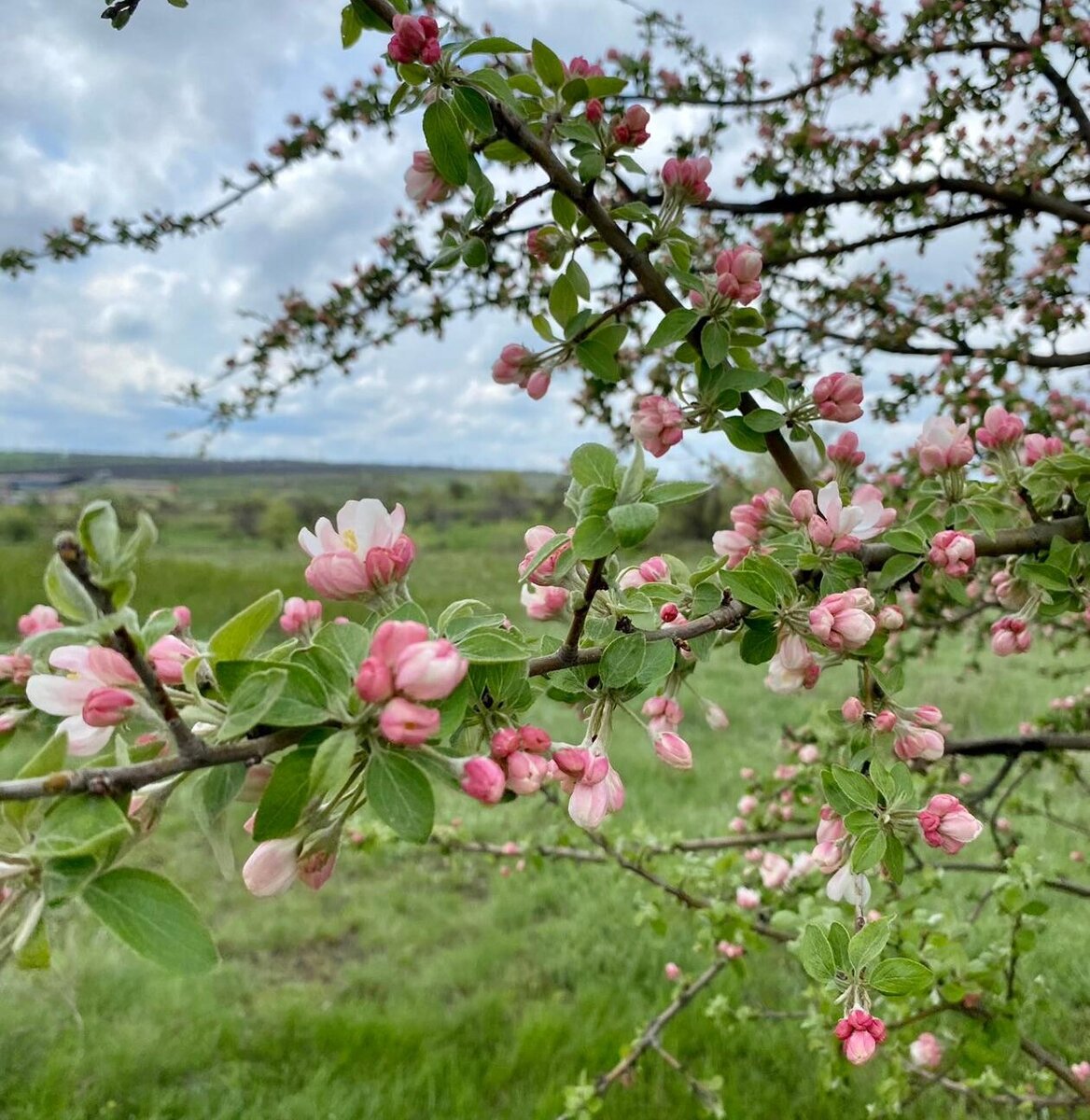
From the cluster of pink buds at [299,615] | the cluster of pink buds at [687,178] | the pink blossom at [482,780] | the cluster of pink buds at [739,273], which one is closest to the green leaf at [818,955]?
the pink blossom at [482,780]

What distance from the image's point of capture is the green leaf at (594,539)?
45cm

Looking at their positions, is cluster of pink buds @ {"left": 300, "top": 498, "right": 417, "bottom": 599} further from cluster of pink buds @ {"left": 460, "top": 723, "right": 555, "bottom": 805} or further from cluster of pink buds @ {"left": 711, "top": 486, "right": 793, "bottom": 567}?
cluster of pink buds @ {"left": 711, "top": 486, "right": 793, "bottom": 567}

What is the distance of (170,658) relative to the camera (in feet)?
1.52

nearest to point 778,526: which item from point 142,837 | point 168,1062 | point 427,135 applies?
point 427,135

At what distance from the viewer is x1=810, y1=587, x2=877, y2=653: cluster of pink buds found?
0.60 meters

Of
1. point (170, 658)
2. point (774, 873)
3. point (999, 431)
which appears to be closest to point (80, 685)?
point (170, 658)

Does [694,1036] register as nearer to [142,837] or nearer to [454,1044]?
[454,1044]

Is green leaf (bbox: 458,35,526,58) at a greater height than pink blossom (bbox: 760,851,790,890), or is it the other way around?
green leaf (bbox: 458,35,526,58)

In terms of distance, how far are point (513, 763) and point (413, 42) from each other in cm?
53

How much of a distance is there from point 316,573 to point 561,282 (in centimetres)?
39

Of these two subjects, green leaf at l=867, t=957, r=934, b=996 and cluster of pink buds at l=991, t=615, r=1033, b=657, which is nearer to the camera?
green leaf at l=867, t=957, r=934, b=996

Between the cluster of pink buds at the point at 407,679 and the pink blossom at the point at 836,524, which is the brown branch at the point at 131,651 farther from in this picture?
the pink blossom at the point at 836,524

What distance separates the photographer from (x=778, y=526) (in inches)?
30.3

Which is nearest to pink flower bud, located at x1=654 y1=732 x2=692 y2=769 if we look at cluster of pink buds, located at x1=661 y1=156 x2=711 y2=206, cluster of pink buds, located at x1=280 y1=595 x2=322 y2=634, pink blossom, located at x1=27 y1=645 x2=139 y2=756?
cluster of pink buds, located at x1=280 y1=595 x2=322 y2=634
